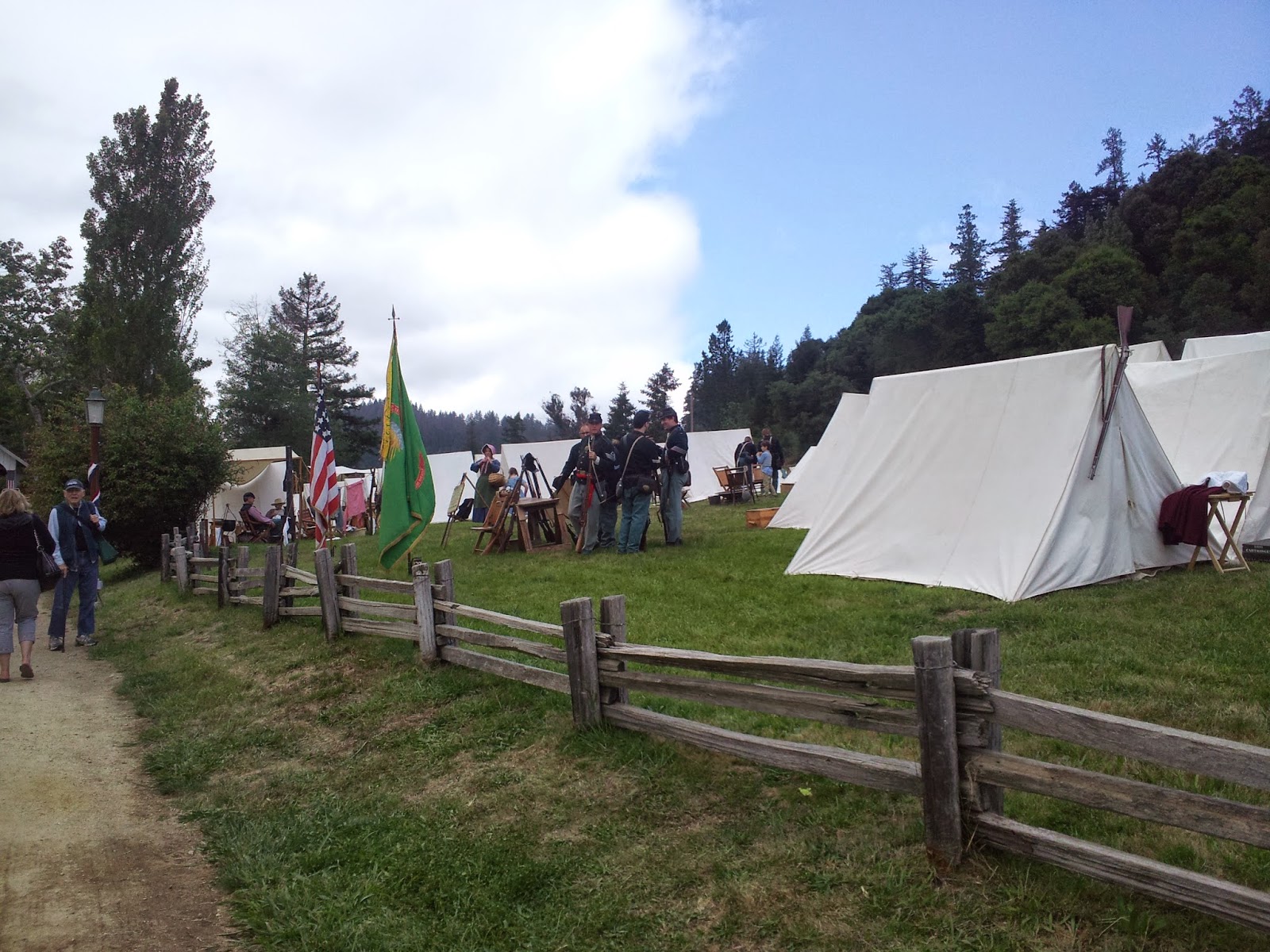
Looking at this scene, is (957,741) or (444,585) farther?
(444,585)

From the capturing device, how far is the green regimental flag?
9539mm

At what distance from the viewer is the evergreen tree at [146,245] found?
27.1 m

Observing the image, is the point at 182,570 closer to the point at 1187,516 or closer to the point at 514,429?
the point at 1187,516

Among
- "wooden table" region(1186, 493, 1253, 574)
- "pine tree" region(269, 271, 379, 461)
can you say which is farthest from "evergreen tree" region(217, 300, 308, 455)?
"wooden table" region(1186, 493, 1253, 574)

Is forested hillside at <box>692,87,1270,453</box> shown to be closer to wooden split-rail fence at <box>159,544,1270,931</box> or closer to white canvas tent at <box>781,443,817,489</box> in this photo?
white canvas tent at <box>781,443,817,489</box>

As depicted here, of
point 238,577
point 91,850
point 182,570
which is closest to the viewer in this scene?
point 91,850

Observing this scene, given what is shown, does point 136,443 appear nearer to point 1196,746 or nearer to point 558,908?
point 558,908

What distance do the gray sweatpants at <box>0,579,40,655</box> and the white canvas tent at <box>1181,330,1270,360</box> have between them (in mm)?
15614

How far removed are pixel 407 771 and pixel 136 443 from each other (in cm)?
1590

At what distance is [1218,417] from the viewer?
9898mm

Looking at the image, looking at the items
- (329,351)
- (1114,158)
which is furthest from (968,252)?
(329,351)

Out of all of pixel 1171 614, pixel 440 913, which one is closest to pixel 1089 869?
pixel 440 913

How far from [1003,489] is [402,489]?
6.32 m

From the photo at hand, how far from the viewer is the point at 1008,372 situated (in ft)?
28.1
